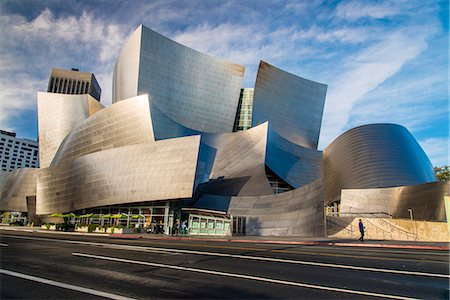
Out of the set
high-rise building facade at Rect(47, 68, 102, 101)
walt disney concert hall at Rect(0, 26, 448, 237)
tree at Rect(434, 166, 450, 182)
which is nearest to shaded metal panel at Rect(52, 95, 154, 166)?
walt disney concert hall at Rect(0, 26, 448, 237)

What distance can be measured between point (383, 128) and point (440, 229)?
20.2 m

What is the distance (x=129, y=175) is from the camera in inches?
1254

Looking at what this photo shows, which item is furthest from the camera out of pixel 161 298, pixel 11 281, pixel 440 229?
pixel 440 229

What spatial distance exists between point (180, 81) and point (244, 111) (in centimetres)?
1342

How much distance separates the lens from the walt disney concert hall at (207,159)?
28.6 meters

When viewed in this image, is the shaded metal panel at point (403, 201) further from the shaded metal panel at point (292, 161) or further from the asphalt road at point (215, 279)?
the asphalt road at point (215, 279)

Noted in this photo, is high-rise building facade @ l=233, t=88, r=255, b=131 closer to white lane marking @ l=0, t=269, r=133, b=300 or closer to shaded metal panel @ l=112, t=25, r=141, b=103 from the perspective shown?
shaded metal panel @ l=112, t=25, r=141, b=103

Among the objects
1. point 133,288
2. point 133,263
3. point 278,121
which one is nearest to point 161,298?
point 133,288

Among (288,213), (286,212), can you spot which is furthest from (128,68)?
(288,213)

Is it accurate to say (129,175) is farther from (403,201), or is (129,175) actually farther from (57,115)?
(57,115)

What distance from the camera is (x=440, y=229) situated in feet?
64.5

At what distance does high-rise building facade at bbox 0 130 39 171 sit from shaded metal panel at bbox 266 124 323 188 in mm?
143343

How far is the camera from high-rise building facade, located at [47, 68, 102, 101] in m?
138

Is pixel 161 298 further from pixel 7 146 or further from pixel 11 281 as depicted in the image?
pixel 7 146
